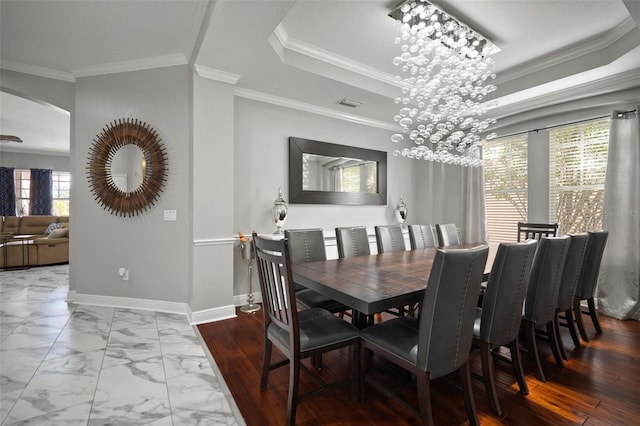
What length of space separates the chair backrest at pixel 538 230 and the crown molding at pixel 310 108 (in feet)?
8.01

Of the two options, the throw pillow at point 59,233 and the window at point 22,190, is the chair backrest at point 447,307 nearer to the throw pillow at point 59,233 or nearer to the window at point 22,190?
the throw pillow at point 59,233

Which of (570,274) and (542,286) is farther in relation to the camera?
(570,274)

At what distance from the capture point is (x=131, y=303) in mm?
3312

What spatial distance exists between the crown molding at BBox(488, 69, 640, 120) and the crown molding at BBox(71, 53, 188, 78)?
4.16m

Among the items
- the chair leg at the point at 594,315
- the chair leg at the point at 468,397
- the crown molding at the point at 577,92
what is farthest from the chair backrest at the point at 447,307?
the crown molding at the point at 577,92

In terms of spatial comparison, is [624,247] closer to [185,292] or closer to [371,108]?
[371,108]

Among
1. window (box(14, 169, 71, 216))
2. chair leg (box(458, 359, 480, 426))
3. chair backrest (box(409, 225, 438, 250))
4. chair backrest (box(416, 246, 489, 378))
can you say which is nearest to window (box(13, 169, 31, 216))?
window (box(14, 169, 71, 216))

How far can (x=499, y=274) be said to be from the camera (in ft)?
5.39

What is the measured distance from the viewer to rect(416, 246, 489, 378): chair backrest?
1339 mm

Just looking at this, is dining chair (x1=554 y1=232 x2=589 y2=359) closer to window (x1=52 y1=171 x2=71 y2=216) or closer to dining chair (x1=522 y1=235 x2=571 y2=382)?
dining chair (x1=522 y1=235 x2=571 y2=382)

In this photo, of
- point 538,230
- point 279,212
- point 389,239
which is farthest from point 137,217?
point 538,230

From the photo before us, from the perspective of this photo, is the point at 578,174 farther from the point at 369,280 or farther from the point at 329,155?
the point at 369,280

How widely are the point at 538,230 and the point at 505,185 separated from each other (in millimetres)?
1003

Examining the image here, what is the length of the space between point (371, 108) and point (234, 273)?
291 cm
